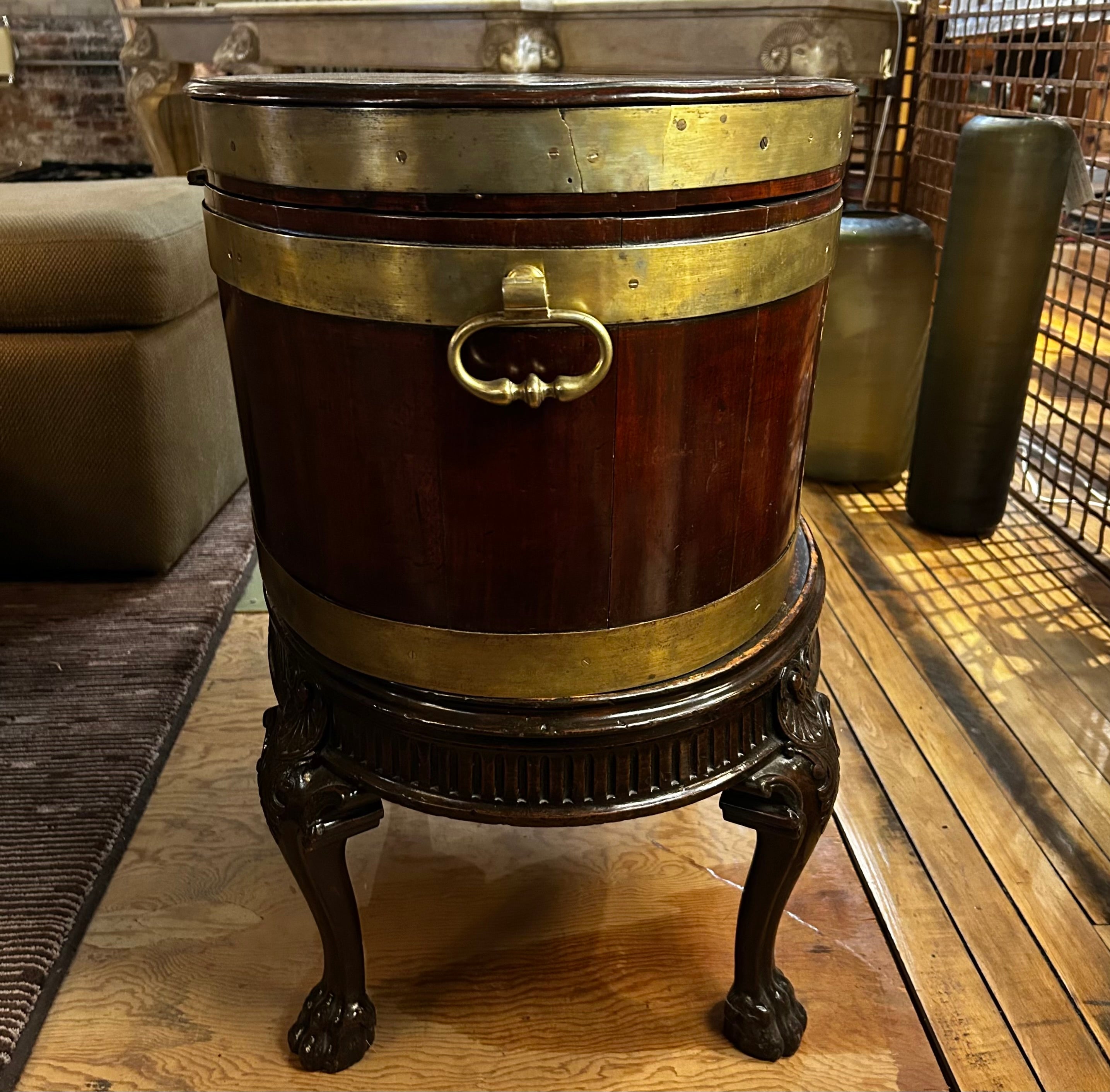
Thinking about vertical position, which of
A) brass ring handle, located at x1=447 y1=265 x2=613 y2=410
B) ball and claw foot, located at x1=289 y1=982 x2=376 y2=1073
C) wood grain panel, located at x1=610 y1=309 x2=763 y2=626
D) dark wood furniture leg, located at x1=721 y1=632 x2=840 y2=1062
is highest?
brass ring handle, located at x1=447 y1=265 x2=613 y2=410

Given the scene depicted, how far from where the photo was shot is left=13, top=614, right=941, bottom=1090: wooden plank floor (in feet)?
3.41

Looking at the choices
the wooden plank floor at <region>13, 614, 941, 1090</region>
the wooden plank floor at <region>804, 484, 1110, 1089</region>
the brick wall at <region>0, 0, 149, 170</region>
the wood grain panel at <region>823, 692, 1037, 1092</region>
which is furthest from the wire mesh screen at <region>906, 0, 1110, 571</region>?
the brick wall at <region>0, 0, 149, 170</region>

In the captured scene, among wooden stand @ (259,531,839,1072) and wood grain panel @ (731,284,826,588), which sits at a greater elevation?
wood grain panel @ (731,284,826,588)

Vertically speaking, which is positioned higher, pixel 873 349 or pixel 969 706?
pixel 873 349

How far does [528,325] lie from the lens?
0.69m

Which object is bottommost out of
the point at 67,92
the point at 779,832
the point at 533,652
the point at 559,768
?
the point at 779,832

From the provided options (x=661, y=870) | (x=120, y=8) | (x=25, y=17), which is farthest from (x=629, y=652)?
(x=25, y=17)

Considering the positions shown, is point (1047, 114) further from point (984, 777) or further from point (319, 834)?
point (319, 834)

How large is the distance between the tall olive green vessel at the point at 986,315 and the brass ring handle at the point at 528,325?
158 centimetres

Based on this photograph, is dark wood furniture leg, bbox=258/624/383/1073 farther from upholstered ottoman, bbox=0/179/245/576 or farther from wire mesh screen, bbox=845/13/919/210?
wire mesh screen, bbox=845/13/919/210

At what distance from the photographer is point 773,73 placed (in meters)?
2.24

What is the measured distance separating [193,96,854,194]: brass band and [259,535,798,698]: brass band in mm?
337

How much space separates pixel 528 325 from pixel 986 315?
161 centimetres

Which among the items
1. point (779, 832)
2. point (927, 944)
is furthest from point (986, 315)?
point (779, 832)
